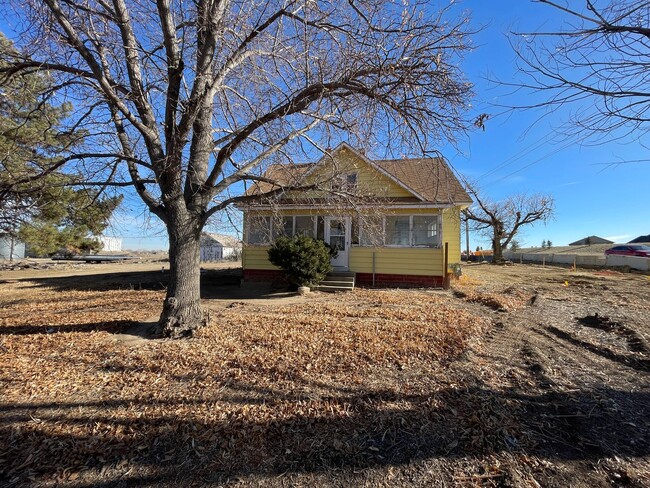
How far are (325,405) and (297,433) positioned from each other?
1.56 feet

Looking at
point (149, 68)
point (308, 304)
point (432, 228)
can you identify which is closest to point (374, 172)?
point (432, 228)

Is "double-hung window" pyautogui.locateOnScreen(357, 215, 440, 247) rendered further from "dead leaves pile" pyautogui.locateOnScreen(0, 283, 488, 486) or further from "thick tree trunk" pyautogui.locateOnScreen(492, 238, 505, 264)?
"thick tree trunk" pyautogui.locateOnScreen(492, 238, 505, 264)

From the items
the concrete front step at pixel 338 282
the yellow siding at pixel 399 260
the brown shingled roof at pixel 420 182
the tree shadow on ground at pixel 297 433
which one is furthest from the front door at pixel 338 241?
the tree shadow on ground at pixel 297 433

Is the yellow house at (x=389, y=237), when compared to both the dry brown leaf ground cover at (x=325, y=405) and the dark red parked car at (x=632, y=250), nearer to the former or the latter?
the dry brown leaf ground cover at (x=325, y=405)

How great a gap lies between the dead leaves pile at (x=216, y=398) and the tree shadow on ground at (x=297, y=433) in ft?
0.04

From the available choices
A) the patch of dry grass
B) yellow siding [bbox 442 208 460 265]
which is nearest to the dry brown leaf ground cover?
the patch of dry grass

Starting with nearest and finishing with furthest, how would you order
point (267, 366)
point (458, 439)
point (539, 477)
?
point (539, 477) < point (458, 439) < point (267, 366)

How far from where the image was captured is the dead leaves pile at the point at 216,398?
8.33 feet

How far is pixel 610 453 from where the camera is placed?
8.38 feet

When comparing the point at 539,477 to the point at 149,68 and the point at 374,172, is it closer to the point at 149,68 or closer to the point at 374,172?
the point at 149,68

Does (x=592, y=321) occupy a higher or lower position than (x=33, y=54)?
lower

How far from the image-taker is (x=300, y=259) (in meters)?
10.5

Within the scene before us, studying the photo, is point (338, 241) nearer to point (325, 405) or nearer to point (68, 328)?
point (68, 328)

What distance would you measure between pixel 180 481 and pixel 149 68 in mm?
5547
